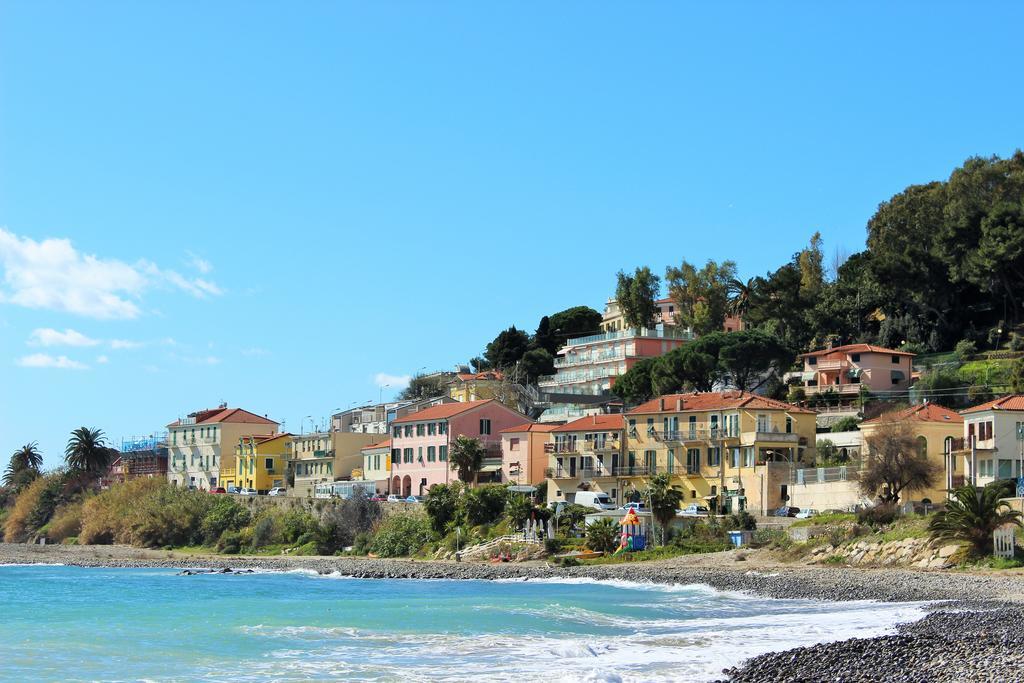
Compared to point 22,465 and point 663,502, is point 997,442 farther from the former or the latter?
point 22,465

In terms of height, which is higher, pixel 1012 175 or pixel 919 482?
pixel 1012 175

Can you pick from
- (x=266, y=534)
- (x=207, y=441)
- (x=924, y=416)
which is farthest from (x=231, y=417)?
(x=924, y=416)

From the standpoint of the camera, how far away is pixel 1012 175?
81688 mm

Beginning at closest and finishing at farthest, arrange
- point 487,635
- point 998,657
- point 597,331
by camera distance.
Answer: point 998,657, point 487,635, point 597,331

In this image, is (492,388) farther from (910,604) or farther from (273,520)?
(910,604)

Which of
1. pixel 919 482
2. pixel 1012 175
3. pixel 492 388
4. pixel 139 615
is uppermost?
pixel 1012 175

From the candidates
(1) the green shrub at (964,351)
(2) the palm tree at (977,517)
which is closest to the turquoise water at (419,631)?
(2) the palm tree at (977,517)

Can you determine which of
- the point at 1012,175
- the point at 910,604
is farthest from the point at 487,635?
the point at 1012,175

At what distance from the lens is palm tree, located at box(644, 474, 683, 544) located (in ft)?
180

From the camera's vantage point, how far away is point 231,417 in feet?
335

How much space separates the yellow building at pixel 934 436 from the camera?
2051 inches

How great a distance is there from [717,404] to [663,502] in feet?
39.6

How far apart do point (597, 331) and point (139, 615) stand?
81827mm

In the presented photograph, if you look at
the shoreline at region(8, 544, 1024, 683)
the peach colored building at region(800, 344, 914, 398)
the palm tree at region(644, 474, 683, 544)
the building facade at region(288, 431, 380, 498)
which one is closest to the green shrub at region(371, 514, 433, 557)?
the shoreline at region(8, 544, 1024, 683)
